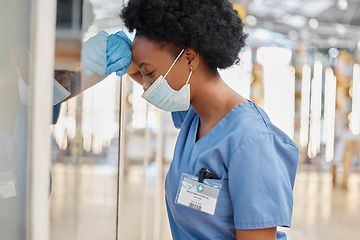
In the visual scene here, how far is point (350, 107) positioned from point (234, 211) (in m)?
9.42

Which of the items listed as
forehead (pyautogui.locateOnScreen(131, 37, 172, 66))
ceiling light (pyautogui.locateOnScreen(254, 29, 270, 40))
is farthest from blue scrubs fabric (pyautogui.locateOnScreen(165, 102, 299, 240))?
ceiling light (pyautogui.locateOnScreen(254, 29, 270, 40))

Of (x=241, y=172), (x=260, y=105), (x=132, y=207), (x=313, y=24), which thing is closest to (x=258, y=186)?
Result: (x=241, y=172)

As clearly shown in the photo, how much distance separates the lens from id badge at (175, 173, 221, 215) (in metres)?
1.01

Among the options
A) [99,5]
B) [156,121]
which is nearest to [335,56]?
[156,121]

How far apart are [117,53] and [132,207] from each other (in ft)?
8.17

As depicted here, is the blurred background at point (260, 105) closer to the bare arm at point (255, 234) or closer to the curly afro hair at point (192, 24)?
the curly afro hair at point (192, 24)

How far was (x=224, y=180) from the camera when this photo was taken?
1015 millimetres

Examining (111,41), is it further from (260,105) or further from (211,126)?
(260,105)

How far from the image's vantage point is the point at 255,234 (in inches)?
37.8

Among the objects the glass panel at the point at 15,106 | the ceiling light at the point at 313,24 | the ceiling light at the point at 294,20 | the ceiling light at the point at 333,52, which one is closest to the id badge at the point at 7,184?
the glass panel at the point at 15,106

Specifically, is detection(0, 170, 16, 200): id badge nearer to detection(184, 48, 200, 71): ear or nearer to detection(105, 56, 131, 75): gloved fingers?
detection(105, 56, 131, 75): gloved fingers

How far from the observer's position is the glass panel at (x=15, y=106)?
717 mm

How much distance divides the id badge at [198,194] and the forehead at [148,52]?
33 cm

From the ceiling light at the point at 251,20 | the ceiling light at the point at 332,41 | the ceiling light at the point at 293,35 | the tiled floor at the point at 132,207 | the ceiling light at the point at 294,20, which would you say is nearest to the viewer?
the tiled floor at the point at 132,207
